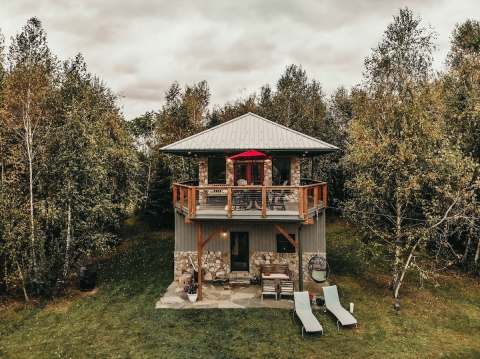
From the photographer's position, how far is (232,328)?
10.7 m

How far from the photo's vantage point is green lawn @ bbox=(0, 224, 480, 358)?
9.41 metres

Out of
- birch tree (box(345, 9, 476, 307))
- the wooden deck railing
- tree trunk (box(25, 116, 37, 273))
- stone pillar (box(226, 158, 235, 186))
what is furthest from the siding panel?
tree trunk (box(25, 116, 37, 273))

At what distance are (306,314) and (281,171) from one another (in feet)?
23.7

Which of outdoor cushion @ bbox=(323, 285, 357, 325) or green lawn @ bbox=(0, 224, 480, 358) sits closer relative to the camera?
green lawn @ bbox=(0, 224, 480, 358)

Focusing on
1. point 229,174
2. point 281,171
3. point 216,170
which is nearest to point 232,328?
point 229,174

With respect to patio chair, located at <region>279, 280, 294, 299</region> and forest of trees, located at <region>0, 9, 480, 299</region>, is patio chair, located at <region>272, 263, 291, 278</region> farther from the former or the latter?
forest of trees, located at <region>0, 9, 480, 299</region>

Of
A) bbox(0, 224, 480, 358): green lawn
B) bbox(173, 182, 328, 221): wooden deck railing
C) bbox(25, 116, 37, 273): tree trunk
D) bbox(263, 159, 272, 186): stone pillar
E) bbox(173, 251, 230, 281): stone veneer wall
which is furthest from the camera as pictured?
bbox(263, 159, 272, 186): stone pillar

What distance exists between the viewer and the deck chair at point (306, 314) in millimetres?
10273

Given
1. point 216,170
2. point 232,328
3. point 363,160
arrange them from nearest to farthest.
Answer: point 232,328, point 363,160, point 216,170

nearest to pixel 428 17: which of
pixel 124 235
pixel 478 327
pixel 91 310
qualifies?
pixel 478 327

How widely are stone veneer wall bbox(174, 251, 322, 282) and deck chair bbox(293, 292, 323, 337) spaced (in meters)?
3.33

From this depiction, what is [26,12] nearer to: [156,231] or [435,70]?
[156,231]

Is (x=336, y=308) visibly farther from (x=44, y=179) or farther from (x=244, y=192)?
(x=44, y=179)

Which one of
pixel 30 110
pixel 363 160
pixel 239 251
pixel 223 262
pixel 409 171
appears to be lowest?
pixel 223 262
